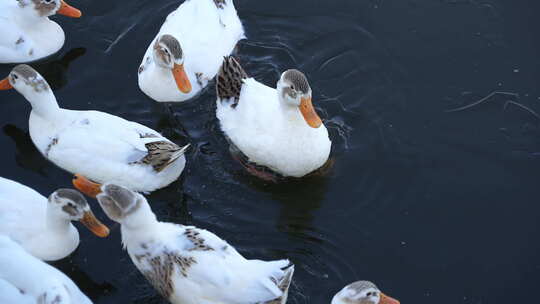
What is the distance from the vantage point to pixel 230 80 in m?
8.75

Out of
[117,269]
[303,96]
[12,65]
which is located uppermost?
[303,96]

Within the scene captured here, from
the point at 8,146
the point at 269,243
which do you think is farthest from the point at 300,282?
the point at 8,146

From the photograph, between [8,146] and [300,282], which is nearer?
[300,282]

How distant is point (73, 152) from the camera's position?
809 centimetres

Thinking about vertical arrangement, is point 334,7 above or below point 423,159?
above

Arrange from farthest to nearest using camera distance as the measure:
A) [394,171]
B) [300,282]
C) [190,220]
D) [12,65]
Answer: [12,65]
[394,171]
[190,220]
[300,282]

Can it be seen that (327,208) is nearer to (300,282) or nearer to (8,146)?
(300,282)

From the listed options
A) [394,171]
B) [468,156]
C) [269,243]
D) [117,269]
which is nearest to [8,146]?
[117,269]

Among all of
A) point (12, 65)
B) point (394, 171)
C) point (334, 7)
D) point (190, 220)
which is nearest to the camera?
point (190, 220)

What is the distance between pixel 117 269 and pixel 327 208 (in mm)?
2497

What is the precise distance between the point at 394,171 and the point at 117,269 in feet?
11.5

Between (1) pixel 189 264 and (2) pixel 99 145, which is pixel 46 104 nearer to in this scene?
(2) pixel 99 145

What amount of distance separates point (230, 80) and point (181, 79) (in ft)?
2.10

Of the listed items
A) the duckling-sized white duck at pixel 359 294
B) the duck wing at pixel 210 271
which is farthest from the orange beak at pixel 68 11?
the duckling-sized white duck at pixel 359 294
